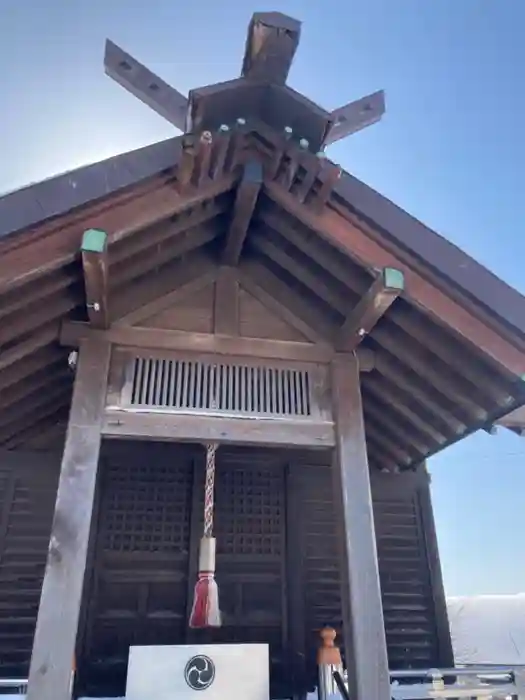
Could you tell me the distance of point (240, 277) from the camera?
4184 mm

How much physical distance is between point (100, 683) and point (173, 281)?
3160mm

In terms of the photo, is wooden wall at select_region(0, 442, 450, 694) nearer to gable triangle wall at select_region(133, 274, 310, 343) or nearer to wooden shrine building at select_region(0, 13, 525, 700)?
wooden shrine building at select_region(0, 13, 525, 700)

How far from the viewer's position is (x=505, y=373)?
3.35m

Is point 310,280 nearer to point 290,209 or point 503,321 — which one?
point 290,209

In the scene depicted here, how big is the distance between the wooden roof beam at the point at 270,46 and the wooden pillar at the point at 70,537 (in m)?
1.89

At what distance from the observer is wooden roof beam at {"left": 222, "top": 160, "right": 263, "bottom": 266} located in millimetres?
3344

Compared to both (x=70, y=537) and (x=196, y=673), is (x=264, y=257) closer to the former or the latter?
(x=70, y=537)

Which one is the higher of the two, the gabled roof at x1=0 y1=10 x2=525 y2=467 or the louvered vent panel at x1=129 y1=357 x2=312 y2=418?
the gabled roof at x1=0 y1=10 x2=525 y2=467

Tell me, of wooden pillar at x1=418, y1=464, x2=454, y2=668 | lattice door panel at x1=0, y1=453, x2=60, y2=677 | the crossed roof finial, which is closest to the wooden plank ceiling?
the crossed roof finial

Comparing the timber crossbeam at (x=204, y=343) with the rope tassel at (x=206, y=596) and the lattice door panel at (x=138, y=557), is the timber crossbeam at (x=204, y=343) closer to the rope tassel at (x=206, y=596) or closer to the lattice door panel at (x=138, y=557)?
the rope tassel at (x=206, y=596)

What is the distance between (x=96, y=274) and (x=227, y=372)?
1.09m

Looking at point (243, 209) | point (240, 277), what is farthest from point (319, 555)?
point (243, 209)

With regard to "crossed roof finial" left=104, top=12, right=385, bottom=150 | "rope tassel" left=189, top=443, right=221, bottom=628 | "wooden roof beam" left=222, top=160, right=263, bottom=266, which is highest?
"crossed roof finial" left=104, top=12, right=385, bottom=150

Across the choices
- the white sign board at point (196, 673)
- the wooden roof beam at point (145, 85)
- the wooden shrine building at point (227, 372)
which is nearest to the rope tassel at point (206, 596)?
the white sign board at point (196, 673)
